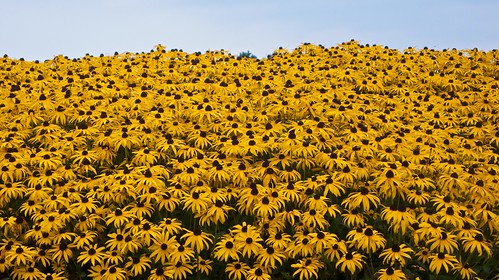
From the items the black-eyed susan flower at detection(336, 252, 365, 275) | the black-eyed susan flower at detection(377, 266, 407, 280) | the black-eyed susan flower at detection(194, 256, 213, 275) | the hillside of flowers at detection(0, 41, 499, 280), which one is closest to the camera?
the black-eyed susan flower at detection(377, 266, 407, 280)

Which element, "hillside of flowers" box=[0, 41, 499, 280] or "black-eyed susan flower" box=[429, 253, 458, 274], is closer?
"black-eyed susan flower" box=[429, 253, 458, 274]

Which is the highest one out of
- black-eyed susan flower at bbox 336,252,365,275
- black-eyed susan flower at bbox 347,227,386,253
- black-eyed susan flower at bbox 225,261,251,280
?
black-eyed susan flower at bbox 347,227,386,253

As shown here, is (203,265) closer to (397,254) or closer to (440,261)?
(397,254)

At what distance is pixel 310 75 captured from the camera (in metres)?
14.3

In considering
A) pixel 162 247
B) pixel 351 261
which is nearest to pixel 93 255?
pixel 162 247

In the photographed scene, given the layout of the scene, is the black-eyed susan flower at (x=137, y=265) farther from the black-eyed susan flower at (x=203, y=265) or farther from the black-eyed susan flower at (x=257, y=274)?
the black-eyed susan flower at (x=257, y=274)

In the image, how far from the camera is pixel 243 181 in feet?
28.1

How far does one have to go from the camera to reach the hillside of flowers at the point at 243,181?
7.56 metres

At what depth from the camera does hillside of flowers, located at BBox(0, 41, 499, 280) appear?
24.8 ft

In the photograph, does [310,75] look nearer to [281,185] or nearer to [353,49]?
[353,49]

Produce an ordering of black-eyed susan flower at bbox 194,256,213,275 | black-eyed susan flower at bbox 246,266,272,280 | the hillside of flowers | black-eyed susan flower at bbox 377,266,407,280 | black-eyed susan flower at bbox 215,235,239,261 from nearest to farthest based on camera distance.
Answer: black-eyed susan flower at bbox 377,266,407,280
black-eyed susan flower at bbox 246,266,272,280
black-eyed susan flower at bbox 215,235,239,261
black-eyed susan flower at bbox 194,256,213,275
the hillside of flowers

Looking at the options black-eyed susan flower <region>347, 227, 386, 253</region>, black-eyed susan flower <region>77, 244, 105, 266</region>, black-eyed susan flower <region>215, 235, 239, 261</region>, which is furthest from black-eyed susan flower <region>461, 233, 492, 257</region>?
black-eyed susan flower <region>77, 244, 105, 266</region>

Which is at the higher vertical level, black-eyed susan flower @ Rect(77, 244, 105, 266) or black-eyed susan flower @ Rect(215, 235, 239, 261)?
black-eyed susan flower @ Rect(215, 235, 239, 261)

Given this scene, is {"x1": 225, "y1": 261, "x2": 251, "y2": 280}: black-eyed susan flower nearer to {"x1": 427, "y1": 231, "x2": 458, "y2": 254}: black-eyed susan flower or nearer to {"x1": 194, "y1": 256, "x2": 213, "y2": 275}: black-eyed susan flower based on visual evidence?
A: {"x1": 194, "y1": 256, "x2": 213, "y2": 275}: black-eyed susan flower
